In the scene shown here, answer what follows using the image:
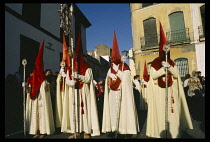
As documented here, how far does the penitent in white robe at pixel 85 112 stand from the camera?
4.68 m

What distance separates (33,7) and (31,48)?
257 centimetres

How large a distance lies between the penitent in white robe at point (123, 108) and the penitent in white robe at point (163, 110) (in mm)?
464

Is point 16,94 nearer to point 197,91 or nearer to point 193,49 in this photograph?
point 197,91

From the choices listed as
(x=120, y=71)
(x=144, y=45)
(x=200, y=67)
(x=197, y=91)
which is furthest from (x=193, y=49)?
(x=120, y=71)

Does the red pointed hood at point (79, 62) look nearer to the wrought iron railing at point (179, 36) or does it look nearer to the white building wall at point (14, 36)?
the white building wall at point (14, 36)

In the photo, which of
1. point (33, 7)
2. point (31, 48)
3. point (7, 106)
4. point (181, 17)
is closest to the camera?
point (7, 106)

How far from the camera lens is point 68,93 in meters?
5.09

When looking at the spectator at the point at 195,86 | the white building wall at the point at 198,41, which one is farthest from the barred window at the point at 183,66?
the spectator at the point at 195,86

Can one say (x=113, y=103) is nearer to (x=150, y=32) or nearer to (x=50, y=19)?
(x=50, y=19)

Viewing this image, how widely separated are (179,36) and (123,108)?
14.0 meters

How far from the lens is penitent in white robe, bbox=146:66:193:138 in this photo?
170 inches

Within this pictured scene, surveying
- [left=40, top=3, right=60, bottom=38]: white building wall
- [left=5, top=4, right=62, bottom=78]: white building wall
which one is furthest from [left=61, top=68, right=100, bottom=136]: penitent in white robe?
[left=40, top=3, right=60, bottom=38]: white building wall

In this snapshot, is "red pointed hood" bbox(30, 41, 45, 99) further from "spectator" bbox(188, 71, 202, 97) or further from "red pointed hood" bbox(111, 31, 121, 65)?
"spectator" bbox(188, 71, 202, 97)

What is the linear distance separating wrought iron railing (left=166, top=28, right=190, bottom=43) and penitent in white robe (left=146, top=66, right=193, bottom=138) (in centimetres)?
1273
